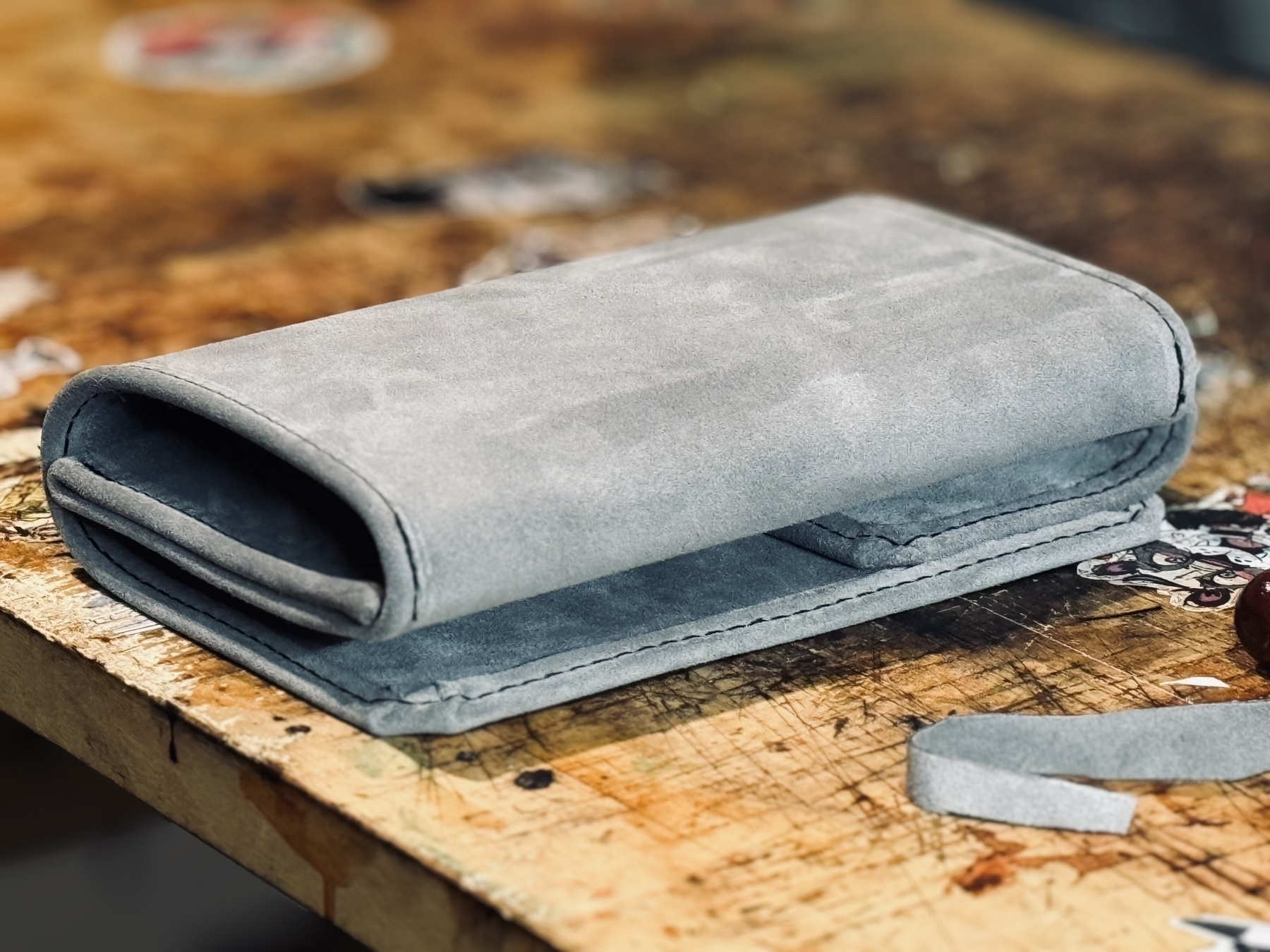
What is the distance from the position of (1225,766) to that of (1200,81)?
4.15ft

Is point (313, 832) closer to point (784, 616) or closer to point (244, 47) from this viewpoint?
point (784, 616)

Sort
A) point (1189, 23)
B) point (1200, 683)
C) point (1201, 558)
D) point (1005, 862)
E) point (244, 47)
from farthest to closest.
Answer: point (1189, 23) → point (244, 47) → point (1201, 558) → point (1200, 683) → point (1005, 862)

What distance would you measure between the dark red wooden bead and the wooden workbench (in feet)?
0.04

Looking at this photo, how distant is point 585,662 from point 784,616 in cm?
10

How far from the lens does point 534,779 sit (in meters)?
0.66

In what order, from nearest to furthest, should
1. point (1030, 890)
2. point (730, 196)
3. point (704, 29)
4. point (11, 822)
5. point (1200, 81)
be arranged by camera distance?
point (1030, 890) → point (11, 822) → point (730, 196) → point (1200, 81) → point (704, 29)

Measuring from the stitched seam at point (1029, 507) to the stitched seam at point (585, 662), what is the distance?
2cm

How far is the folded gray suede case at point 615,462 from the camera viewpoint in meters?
0.65

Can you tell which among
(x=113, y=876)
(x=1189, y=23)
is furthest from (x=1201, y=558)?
(x=1189, y=23)

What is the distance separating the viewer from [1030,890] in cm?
61

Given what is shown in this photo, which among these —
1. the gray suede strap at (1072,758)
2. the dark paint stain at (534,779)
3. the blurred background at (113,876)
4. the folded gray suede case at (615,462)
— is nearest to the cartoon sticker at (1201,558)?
the folded gray suede case at (615,462)

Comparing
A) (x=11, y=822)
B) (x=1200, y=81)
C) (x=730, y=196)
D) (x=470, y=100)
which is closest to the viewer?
(x=11, y=822)

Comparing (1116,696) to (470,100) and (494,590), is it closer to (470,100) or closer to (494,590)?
(494,590)

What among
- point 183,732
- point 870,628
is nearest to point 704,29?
point 870,628
